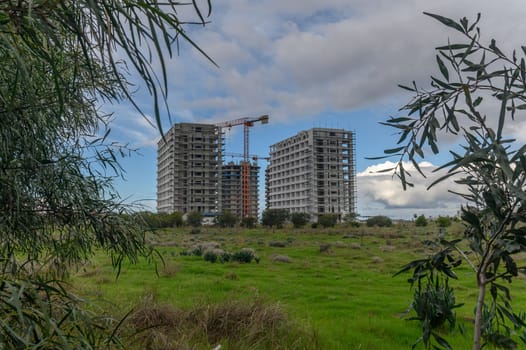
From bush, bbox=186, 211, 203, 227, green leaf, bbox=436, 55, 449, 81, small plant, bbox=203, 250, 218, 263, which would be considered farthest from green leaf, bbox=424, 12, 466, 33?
bush, bbox=186, 211, 203, 227

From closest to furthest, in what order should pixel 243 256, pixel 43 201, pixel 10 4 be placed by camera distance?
1. pixel 10 4
2. pixel 43 201
3. pixel 243 256

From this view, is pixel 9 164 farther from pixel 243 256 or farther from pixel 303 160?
pixel 303 160

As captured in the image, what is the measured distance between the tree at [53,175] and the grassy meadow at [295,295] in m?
0.59

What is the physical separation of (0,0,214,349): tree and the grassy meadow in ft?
1.94

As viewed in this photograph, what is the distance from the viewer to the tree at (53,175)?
1133mm

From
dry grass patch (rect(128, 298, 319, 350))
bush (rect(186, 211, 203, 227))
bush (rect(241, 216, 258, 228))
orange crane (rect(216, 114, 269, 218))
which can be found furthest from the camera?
orange crane (rect(216, 114, 269, 218))

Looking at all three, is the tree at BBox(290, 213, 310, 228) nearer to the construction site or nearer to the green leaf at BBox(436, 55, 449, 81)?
the construction site

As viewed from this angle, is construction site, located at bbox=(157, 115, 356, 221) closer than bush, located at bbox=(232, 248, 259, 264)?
No

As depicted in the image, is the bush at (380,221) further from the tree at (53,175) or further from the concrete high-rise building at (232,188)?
the concrete high-rise building at (232,188)

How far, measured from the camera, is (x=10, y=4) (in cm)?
103

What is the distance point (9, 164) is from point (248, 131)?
10264 cm

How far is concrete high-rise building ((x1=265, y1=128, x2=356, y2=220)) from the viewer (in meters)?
88.8

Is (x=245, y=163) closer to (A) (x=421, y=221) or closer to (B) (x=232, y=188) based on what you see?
(B) (x=232, y=188)

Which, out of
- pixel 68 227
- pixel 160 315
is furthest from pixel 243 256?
pixel 68 227
